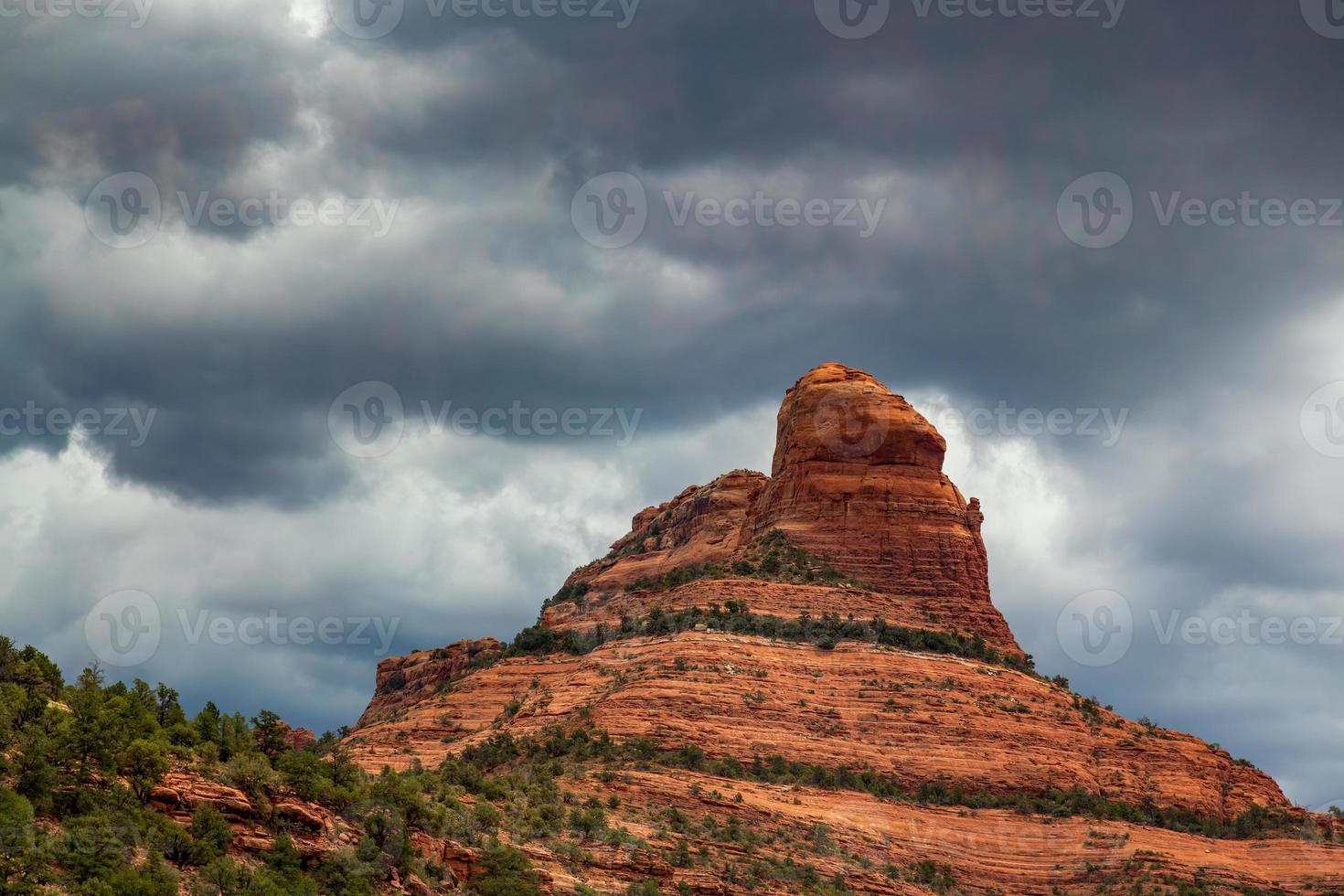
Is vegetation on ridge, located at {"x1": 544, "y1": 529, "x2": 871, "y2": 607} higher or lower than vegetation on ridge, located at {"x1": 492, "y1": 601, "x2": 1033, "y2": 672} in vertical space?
higher

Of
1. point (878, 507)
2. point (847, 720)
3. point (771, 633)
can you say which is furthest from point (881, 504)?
point (847, 720)

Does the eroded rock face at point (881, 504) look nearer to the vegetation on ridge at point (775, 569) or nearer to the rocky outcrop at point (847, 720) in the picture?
the vegetation on ridge at point (775, 569)

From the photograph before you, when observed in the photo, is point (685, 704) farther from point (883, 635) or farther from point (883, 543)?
point (883, 543)

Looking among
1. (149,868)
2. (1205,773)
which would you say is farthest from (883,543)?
(149,868)

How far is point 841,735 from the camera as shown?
103188 millimetres

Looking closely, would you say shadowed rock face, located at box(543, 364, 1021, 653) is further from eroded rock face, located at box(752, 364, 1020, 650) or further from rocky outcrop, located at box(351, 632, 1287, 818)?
rocky outcrop, located at box(351, 632, 1287, 818)

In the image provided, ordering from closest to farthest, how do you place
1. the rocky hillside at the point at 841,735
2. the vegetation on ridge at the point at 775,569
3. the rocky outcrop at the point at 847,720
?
1. the rocky hillside at the point at 841,735
2. the rocky outcrop at the point at 847,720
3. the vegetation on ridge at the point at 775,569

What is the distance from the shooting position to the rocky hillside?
285 feet
